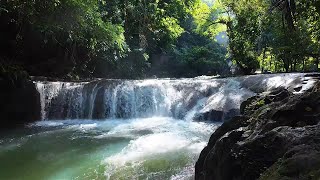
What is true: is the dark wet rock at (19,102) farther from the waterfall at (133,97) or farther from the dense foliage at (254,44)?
the dense foliage at (254,44)

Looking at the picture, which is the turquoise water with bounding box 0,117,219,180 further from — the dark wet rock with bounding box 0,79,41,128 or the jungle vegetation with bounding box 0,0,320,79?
the jungle vegetation with bounding box 0,0,320,79

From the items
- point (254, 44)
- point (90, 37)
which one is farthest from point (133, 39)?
point (90, 37)

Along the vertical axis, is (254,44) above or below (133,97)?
above

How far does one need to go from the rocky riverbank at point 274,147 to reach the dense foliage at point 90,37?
6018mm

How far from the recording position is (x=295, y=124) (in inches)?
134

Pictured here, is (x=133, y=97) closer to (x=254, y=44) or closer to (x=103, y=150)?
(x=103, y=150)

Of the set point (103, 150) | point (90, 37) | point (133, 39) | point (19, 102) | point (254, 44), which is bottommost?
point (103, 150)

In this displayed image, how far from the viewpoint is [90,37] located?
11828 mm

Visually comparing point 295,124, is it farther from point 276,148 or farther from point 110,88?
point 110,88

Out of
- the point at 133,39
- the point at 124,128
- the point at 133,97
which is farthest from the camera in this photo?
the point at 133,39

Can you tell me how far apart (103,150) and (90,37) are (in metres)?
5.58

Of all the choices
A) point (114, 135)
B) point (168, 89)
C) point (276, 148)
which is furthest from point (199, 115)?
point (276, 148)

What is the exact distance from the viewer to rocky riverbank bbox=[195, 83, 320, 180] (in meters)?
A: 2.31

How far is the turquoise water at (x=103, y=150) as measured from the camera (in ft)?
19.5
